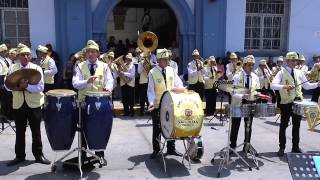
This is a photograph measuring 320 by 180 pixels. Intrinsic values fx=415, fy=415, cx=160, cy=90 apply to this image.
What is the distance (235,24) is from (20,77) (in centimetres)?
889

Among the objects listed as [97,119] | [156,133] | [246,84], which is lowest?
[156,133]

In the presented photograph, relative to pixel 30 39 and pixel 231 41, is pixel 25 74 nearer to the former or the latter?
pixel 30 39

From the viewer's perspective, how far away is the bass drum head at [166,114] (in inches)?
242

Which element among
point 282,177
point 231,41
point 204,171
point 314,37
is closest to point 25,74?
point 204,171

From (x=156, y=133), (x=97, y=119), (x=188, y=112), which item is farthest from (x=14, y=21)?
(x=188, y=112)

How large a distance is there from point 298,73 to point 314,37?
767cm

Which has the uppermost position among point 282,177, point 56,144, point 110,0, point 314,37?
point 110,0

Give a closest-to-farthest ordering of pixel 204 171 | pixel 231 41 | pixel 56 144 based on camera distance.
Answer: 1. pixel 56 144
2. pixel 204 171
3. pixel 231 41

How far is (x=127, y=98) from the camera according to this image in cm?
1091

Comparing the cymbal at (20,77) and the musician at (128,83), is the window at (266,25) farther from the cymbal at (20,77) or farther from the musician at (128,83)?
the cymbal at (20,77)

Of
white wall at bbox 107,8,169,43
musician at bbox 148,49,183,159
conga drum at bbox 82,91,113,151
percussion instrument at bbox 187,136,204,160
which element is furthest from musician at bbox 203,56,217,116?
white wall at bbox 107,8,169,43

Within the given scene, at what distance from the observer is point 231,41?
44.8ft

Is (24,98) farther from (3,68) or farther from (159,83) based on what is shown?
(3,68)

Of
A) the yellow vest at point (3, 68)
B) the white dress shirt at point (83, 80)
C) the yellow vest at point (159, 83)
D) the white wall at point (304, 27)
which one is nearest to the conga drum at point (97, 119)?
the white dress shirt at point (83, 80)
